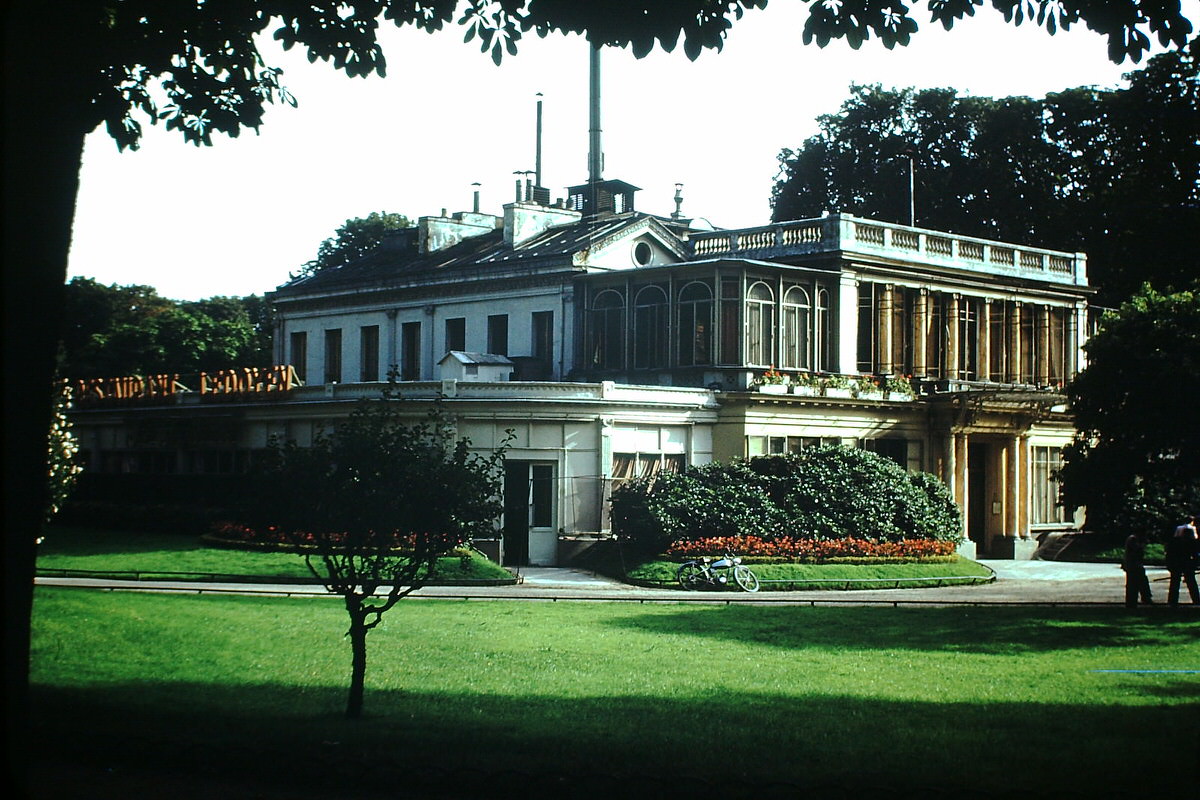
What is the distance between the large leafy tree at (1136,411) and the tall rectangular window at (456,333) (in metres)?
27.5

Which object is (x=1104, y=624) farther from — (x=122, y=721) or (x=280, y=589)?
(x=122, y=721)

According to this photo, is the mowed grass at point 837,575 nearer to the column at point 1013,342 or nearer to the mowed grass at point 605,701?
the mowed grass at point 605,701

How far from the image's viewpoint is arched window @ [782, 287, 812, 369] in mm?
45500

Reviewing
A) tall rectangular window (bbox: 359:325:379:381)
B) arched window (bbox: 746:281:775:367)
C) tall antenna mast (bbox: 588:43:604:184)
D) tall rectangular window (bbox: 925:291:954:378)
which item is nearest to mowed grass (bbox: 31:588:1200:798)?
arched window (bbox: 746:281:775:367)

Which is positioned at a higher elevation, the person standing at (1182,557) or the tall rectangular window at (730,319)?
the tall rectangular window at (730,319)

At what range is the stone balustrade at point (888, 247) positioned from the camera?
47188mm

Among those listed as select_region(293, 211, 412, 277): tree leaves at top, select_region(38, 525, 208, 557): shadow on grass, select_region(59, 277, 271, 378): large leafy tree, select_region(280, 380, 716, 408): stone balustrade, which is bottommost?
select_region(38, 525, 208, 557): shadow on grass

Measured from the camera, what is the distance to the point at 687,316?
148ft

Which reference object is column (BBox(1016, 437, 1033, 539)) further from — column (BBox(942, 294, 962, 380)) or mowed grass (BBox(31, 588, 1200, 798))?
mowed grass (BBox(31, 588, 1200, 798))

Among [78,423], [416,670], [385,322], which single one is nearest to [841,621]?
[416,670]

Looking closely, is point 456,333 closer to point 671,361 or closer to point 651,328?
point 651,328

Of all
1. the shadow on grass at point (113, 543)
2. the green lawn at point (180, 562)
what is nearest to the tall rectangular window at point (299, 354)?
the shadow on grass at point (113, 543)

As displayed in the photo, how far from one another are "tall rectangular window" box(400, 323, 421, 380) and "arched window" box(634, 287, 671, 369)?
11.0 metres

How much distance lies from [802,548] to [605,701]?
849 inches
